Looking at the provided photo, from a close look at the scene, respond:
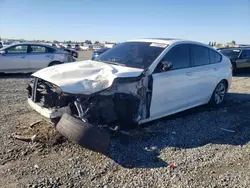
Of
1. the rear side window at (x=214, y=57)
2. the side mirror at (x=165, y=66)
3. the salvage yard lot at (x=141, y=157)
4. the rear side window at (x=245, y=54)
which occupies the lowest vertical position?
the salvage yard lot at (x=141, y=157)

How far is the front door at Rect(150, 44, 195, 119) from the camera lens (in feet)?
15.6

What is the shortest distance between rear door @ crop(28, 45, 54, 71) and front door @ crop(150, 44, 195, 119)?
7.97 m

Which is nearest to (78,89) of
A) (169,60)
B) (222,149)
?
(169,60)

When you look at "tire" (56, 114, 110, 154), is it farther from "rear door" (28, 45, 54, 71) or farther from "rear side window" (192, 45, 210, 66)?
"rear door" (28, 45, 54, 71)

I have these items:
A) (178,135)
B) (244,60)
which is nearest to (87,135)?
(178,135)

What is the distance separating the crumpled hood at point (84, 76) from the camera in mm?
3922

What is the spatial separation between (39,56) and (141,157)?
9289mm

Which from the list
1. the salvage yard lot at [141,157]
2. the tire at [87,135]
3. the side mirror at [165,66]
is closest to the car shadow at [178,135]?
the salvage yard lot at [141,157]

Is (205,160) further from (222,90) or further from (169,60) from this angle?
(222,90)

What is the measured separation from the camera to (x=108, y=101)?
429 cm

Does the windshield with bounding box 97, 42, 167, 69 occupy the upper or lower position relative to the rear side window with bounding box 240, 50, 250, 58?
lower

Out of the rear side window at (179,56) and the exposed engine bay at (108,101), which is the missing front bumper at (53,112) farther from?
the rear side window at (179,56)

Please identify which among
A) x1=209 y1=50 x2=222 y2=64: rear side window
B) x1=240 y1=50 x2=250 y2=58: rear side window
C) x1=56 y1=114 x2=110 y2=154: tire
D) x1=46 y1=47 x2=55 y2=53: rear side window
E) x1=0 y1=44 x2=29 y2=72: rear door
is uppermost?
x1=240 y1=50 x2=250 y2=58: rear side window

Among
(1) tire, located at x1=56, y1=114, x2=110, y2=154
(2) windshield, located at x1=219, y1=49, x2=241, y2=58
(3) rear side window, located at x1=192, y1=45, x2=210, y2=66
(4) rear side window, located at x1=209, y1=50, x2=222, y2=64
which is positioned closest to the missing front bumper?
(1) tire, located at x1=56, y1=114, x2=110, y2=154
